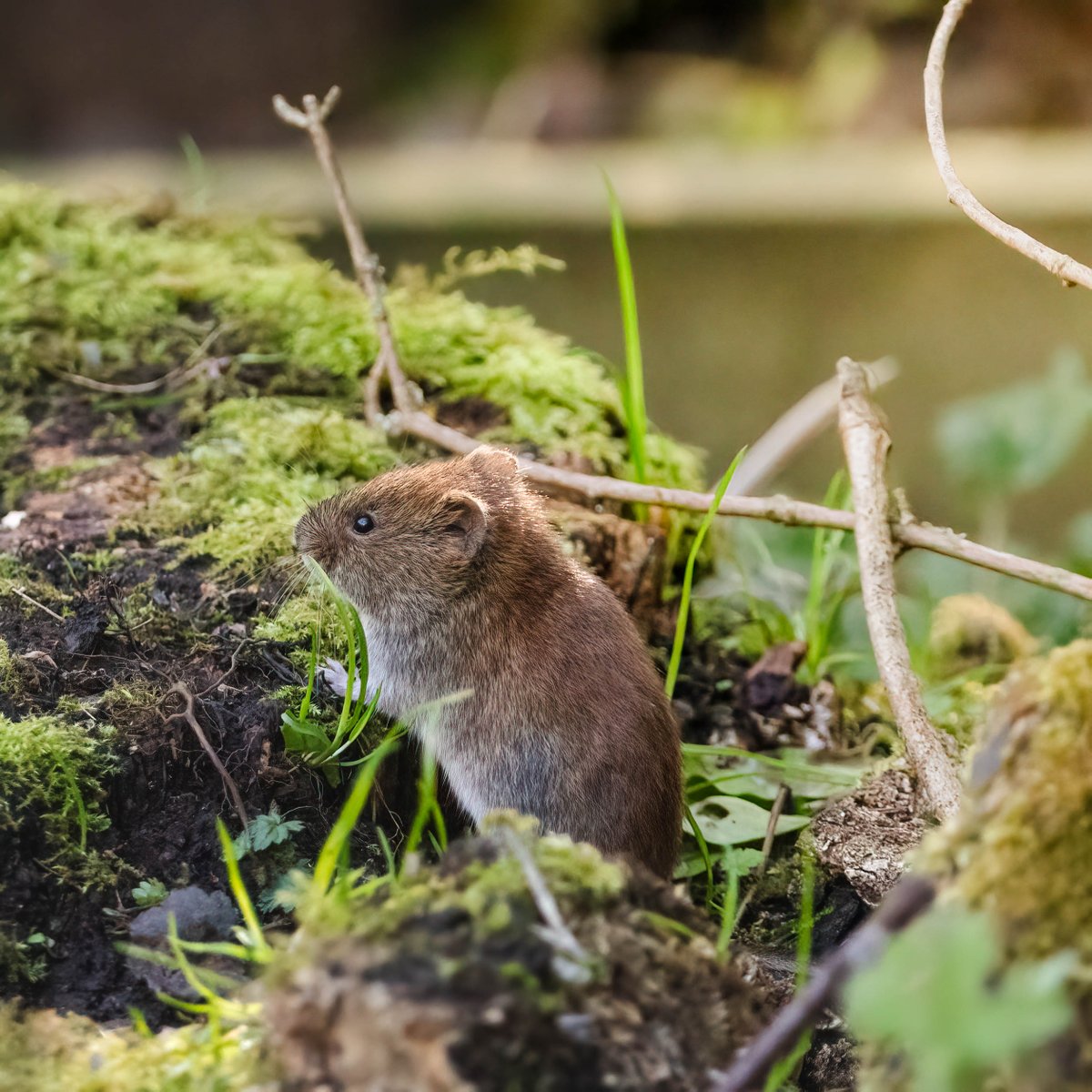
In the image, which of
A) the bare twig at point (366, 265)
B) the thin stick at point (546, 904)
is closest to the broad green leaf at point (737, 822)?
the thin stick at point (546, 904)

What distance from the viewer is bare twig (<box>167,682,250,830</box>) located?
252 cm

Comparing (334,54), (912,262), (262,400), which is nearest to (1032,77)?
(912,262)

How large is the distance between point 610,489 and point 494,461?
38cm

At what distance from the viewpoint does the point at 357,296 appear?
182 inches

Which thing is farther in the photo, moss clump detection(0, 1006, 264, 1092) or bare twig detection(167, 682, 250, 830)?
bare twig detection(167, 682, 250, 830)

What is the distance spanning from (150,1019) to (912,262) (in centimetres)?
797

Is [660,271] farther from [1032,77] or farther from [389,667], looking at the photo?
[389,667]

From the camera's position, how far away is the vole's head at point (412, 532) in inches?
116

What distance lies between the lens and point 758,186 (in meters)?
8.70

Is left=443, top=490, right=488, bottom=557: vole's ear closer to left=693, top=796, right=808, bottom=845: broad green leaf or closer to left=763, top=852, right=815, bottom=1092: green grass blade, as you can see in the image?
left=693, top=796, right=808, bottom=845: broad green leaf

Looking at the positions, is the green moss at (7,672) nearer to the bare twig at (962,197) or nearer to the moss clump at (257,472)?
the moss clump at (257,472)

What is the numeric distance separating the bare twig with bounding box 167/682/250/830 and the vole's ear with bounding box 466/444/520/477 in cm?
A: 97

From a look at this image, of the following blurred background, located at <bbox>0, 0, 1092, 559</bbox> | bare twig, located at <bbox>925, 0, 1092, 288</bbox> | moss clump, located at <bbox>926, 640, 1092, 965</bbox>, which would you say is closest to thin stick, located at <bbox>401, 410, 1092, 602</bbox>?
bare twig, located at <bbox>925, 0, 1092, 288</bbox>

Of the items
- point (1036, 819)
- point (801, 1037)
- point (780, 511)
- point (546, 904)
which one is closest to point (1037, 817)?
point (1036, 819)
